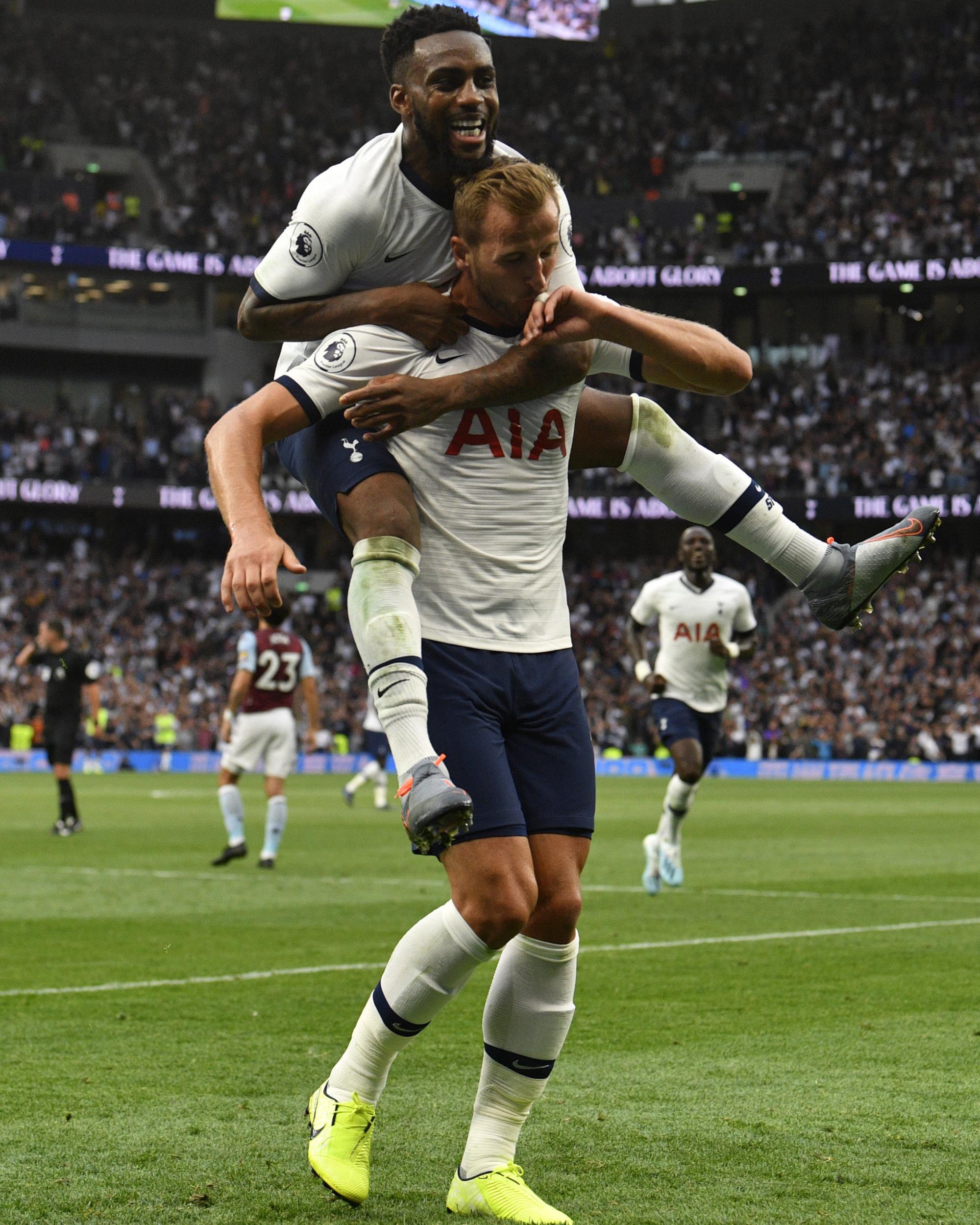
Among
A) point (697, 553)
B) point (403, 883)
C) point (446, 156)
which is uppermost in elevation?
point (446, 156)

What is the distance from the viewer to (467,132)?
400cm

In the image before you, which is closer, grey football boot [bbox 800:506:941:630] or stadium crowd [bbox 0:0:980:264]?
grey football boot [bbox 800:506:941:630]

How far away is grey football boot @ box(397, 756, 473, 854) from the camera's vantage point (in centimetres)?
345

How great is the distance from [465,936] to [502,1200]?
24.9 inches

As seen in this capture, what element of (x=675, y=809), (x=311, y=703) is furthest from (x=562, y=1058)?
(x=311, y=703)

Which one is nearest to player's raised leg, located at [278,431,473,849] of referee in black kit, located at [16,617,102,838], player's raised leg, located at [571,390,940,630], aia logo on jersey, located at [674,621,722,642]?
player's raised leg, located at [571,390,940,630]

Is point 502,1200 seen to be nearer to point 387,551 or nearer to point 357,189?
point 387,551

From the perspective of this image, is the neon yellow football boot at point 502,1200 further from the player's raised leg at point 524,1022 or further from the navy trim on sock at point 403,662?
the navy trim on sock at point 403,662

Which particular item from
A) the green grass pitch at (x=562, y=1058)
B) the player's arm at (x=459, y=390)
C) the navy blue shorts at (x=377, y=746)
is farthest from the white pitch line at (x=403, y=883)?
the navy blue shorts at (x=377, y=746)

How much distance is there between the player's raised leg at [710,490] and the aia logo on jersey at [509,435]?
0.87 ft

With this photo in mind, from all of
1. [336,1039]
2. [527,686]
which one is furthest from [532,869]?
[336,1039]

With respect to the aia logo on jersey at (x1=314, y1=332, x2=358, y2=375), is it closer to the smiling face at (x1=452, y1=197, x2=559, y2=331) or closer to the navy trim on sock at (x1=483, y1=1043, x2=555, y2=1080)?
the smiling face at (x1=452, y1=197, x2=559, y2=331)

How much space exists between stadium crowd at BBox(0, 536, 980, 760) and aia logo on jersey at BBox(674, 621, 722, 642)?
2449cm

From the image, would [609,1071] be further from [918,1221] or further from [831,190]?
[831,190]
